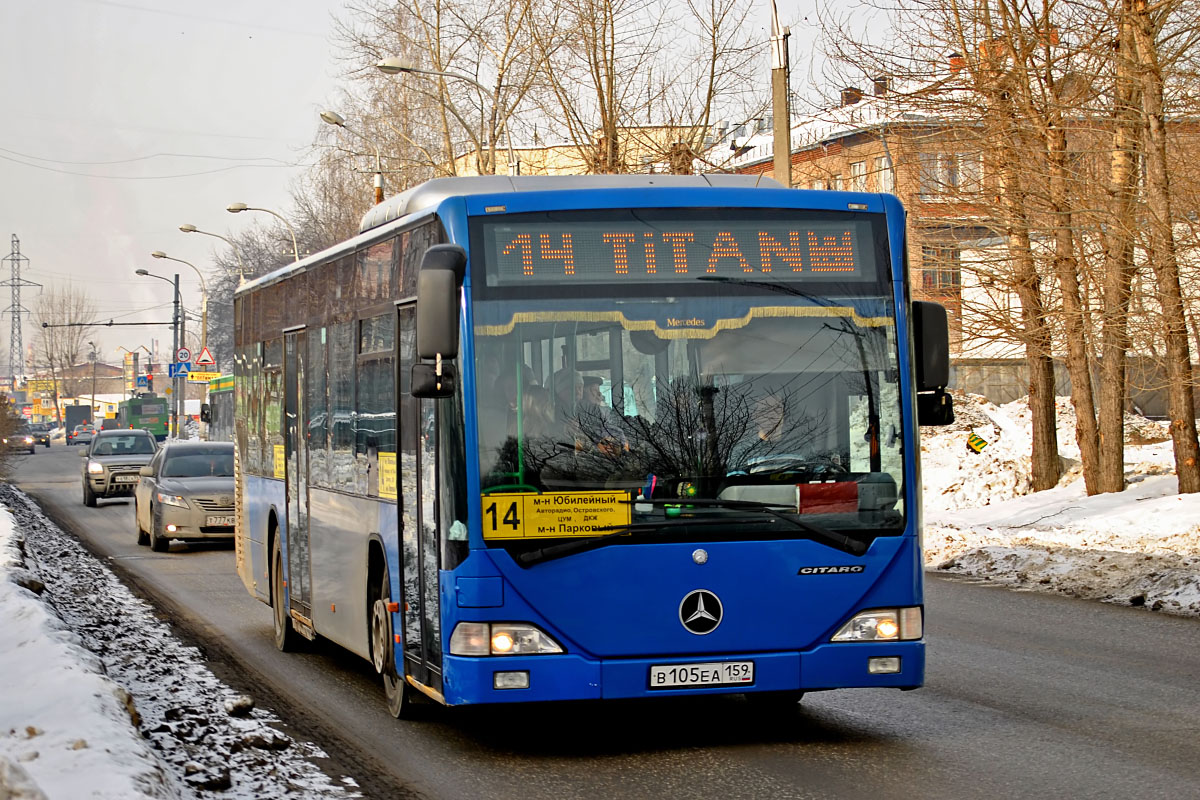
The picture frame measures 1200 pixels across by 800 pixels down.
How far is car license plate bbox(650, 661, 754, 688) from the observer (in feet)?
25.9

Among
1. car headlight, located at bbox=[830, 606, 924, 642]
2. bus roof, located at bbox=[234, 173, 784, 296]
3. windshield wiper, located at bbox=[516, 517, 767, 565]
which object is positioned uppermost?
bus roof, located at bbox=[234, 173, 784, 296]

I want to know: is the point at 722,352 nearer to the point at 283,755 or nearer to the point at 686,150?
the point at 283,755

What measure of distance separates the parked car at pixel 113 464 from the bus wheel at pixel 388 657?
93.6 feet

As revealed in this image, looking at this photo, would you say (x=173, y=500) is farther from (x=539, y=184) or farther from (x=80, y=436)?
(x=80, y=436)

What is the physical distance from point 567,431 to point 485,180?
2095mm

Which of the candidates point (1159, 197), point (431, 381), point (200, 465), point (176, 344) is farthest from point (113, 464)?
point (176, 344)

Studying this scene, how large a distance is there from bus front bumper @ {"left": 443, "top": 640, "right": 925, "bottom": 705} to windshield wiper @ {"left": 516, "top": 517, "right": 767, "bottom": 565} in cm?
47

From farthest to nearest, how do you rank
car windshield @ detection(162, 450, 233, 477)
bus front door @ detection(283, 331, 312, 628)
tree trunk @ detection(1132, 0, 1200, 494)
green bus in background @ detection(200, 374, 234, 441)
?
green bus in background @ detection(200, 374, 234, 441) → car windshield @ detection(162, 450, 233, 477) → tree trunk @ detection(1132, 0, 1200, 494) → bus front door @ detection(283, 331, 312, 628)

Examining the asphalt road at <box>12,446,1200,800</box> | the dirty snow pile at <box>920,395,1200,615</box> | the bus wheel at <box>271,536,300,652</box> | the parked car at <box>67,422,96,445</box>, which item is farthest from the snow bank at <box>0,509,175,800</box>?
the parked car at <box>67,422,96,445</box>

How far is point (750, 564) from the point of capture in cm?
799

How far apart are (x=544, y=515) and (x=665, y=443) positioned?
2.18ft

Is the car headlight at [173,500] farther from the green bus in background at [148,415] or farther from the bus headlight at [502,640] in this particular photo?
the green bus in background at [148,415]

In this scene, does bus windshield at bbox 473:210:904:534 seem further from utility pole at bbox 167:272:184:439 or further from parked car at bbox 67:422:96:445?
parked car at bbox 67:422:96:445

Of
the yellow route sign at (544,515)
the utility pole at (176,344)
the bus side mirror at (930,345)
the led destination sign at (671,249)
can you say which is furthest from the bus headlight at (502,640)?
the utility pole at (176,344)
